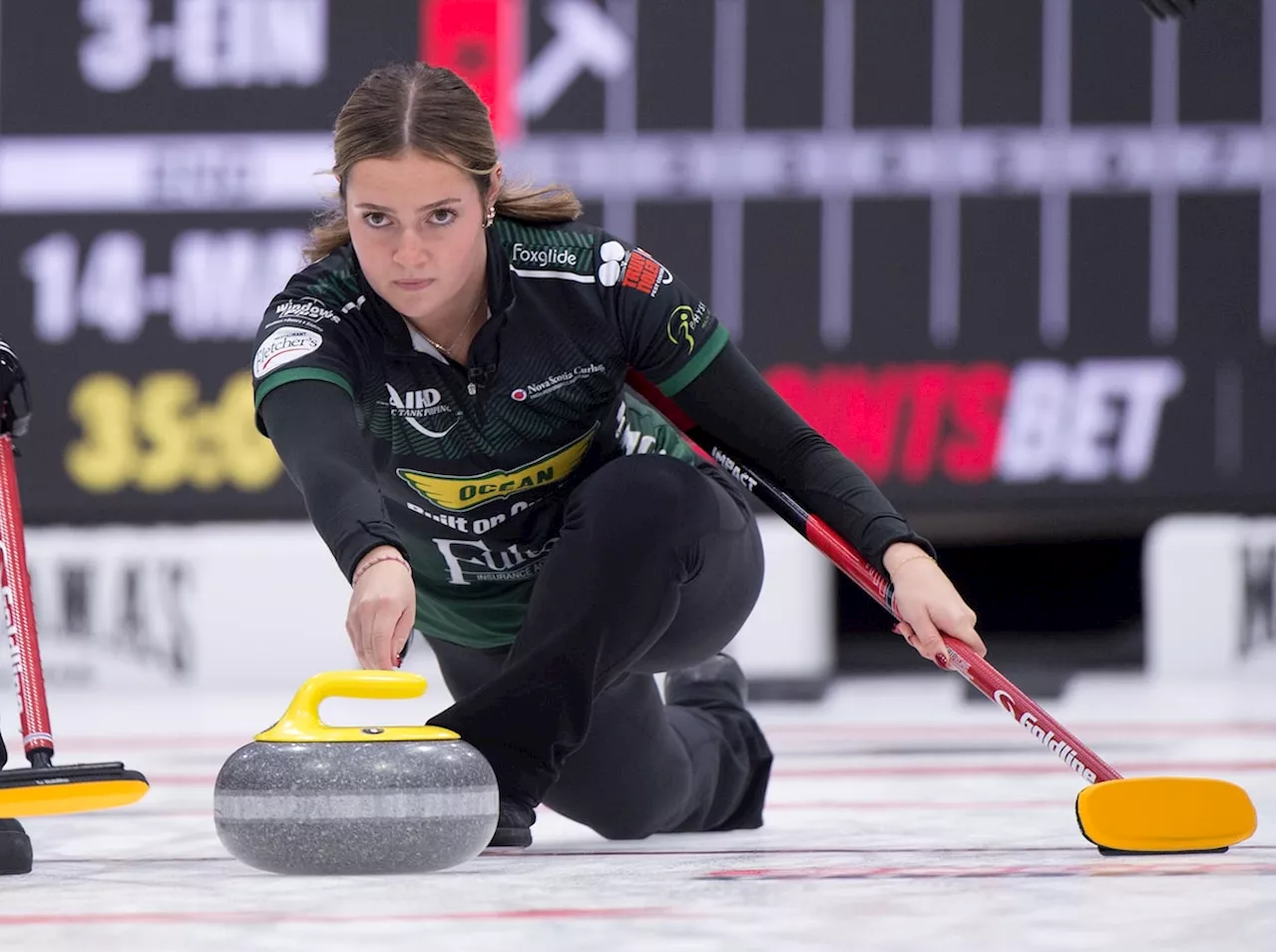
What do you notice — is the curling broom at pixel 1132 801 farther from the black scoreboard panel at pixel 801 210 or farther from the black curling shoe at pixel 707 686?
the black scoreboard panel at pixel 801 210

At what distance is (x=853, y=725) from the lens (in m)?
3.99

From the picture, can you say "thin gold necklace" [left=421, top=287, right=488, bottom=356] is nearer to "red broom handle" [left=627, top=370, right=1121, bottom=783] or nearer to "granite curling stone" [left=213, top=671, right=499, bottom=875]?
"red broom handle" [left=627, top=370, right=1121, bottom=783]

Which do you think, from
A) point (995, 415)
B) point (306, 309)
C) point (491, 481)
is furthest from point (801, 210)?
point (306, 309)

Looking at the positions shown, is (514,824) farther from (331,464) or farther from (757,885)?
(331,464)

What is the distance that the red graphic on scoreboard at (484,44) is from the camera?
16.3ft

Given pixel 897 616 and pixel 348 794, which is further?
pixel 897 616

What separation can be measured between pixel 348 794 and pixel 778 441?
620 millimetres

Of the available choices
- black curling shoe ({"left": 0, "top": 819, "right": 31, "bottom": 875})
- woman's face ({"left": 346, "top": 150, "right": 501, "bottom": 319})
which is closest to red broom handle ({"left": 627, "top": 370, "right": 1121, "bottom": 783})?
woman's face ({"left": 346, "top": 150, "right": 501, "bottom": 319})

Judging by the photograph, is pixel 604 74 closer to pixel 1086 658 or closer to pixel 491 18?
pixel 491 18

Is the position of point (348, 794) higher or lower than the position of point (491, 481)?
lower

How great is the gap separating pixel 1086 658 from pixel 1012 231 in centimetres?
125

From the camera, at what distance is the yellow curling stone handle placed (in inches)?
63.2

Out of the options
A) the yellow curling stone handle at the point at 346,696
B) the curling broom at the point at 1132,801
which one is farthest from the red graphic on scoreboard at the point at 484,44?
the yellow curling stone handle at the point at 346,696

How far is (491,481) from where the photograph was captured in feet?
6.75
